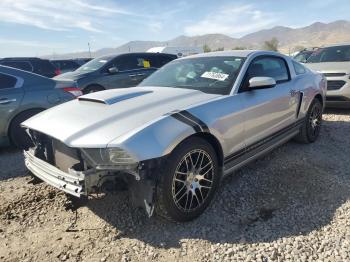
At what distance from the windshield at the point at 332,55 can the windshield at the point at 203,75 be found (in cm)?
562

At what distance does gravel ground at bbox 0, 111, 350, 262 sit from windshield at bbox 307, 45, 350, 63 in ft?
17.1

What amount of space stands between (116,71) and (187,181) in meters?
6.93

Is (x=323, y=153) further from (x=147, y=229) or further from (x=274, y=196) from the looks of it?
(x=147, y=229)

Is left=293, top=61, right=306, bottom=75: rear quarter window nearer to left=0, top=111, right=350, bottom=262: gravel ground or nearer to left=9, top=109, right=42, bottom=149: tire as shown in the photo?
left=0, top=111, right=350, bottom=262: gravel ground

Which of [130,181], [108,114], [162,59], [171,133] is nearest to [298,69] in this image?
[171,133]

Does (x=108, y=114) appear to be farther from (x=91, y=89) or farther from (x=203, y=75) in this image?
(x=91, y=89)

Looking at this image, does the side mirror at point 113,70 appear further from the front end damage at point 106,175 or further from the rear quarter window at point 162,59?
the front end damage at point 106,175

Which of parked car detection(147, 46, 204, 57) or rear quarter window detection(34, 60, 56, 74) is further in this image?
parked car detection(147, 46, 204, 57)

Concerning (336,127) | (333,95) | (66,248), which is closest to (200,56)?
(66,248)

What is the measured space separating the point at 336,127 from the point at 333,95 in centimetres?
138

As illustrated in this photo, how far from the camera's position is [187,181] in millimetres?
3191

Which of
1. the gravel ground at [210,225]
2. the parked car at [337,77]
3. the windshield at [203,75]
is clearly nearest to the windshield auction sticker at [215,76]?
the windshield at [203,75]

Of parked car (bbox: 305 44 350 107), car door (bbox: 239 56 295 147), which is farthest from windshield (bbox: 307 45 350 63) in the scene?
car door (bbox: 239 56 295 147)

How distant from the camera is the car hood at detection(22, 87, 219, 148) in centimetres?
289
